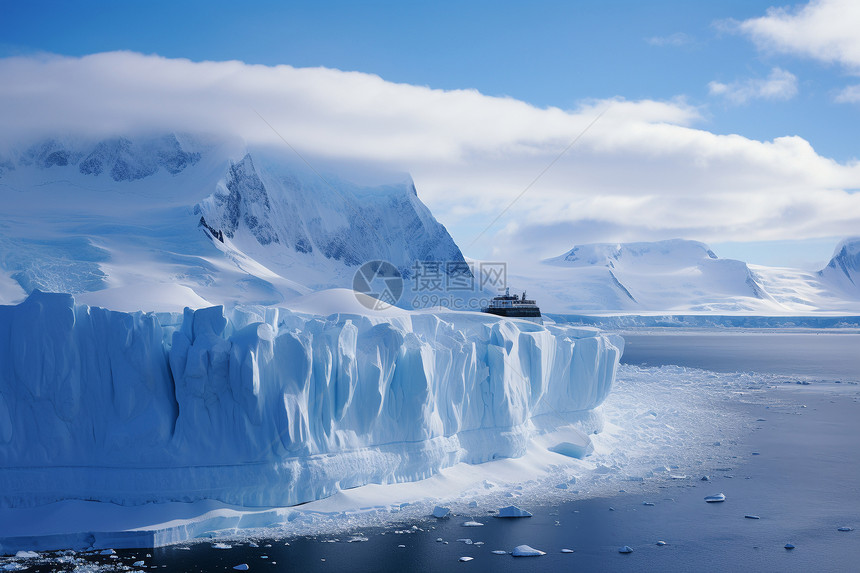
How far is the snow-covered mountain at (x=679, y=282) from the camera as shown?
114 meters

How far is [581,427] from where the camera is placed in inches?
704

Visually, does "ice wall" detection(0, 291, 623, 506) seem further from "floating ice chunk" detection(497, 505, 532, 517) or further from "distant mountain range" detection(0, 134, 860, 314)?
"distant mountain range" detection(0, 134, 860, 314)

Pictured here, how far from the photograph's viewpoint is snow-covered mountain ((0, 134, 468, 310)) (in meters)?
41.3

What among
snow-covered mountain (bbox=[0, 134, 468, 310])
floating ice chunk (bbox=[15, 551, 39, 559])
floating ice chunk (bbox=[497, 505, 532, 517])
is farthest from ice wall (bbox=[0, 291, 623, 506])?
snow-covered mountain (bbox=[0, 134, 468, 310])

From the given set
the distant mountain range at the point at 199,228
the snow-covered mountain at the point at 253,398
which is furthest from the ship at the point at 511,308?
the distant mountain range at the point at 199,228

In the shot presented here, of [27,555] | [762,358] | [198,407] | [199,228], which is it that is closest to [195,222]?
[199,228]

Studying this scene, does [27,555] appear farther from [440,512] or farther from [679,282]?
[679,282]

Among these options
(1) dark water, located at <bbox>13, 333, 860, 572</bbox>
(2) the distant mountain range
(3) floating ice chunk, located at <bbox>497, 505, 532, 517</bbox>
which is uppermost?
(2) the distant mountain range

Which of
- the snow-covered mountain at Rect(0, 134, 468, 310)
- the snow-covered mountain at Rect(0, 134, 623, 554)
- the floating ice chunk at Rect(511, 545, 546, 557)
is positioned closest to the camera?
the floating ice chunk at Rect(511, 545, 546, 557)

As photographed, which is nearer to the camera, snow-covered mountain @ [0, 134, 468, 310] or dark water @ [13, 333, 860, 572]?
dark water @ [13, 333, 860, 572]

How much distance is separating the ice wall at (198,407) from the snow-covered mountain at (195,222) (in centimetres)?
500

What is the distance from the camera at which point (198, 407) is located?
1145cm

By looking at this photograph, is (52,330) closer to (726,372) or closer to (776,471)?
(776,471)

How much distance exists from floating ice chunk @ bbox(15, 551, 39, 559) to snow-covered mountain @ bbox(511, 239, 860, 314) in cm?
8596
